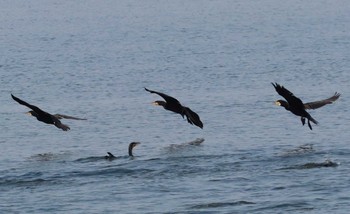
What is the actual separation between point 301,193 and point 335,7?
46.8 m

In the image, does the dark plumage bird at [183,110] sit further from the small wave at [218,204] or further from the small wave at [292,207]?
the small wave at [292,207]

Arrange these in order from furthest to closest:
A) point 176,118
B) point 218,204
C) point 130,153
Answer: point 176,118, point 130,153, point 218,204

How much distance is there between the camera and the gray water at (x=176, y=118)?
74.1 feet

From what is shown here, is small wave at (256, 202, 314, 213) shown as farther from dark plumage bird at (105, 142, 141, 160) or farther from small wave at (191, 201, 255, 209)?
dark plumage bird at (105, 142, 141, 160)

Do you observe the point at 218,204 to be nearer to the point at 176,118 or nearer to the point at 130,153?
the point at 130,153

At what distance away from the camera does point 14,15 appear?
69188mm

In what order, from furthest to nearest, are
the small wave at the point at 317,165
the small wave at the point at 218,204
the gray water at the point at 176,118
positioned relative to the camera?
the small wave at the point at 317,165 < the gray water at the point at 176,118 < the small wave at the point at 218,204

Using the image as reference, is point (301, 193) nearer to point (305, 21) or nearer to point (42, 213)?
point (42, 213)

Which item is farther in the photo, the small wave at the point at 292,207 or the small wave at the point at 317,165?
the small wave at the point at 317,165

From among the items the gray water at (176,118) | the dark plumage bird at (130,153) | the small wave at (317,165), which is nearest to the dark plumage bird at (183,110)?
the gray water at (176,118)

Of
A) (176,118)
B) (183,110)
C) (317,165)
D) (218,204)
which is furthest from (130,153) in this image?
(176,118)

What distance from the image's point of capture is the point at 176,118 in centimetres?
3206

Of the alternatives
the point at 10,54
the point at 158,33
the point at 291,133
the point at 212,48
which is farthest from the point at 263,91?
the point at 158,33

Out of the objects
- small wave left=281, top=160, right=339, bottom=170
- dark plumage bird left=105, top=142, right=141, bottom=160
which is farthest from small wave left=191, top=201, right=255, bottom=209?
dark plumage bird left=105, top=142, right=141, bottom=160
